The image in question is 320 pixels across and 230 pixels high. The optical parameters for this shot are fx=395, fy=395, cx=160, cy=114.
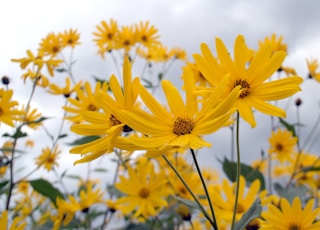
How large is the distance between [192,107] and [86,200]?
4.19ft

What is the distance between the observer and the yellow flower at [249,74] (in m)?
0.81

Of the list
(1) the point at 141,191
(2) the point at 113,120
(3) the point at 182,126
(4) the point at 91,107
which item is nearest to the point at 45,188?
(4) the point at 91,107

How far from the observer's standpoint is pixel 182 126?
2.66 feet

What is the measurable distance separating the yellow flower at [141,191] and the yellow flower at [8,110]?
564 mm

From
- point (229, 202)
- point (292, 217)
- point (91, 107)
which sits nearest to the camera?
point (292, 217)

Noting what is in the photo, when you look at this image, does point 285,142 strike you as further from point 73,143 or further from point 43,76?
point 43,76

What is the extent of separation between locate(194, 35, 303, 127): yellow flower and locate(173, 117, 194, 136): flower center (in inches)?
4.0

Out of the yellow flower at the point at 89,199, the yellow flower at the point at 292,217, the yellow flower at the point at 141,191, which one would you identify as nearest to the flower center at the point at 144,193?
the yellow flower at the point at 141,191

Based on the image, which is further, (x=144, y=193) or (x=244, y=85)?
(x=144, y=193)

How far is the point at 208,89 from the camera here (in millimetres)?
845

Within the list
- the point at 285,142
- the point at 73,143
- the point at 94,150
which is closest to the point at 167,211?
the point at 73,143

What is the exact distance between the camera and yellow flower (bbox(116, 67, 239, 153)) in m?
0.70

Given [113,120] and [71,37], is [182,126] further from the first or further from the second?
[71,37]

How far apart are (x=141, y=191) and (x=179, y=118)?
1.13m
